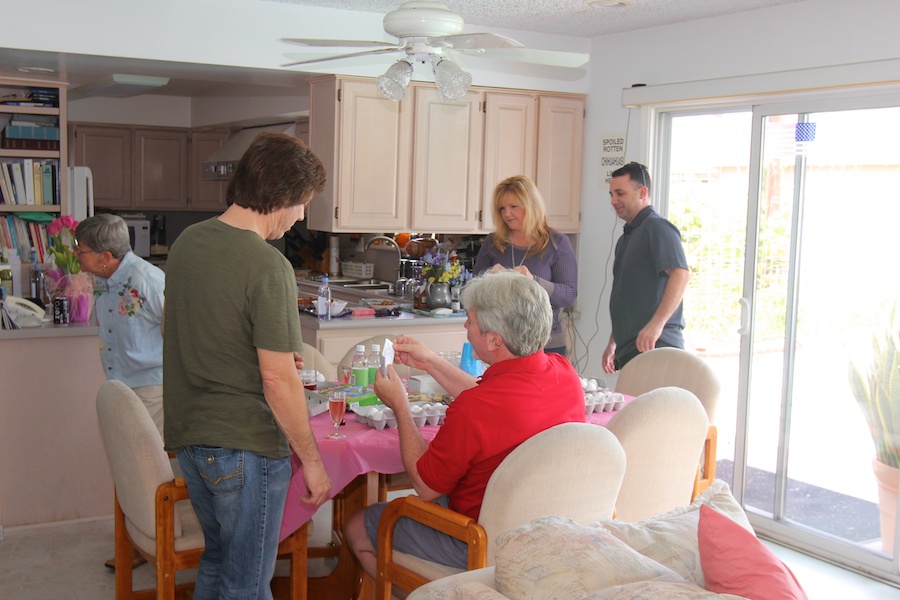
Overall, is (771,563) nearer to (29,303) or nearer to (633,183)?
(633,183)

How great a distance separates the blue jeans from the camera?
227 cm

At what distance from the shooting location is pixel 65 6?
4211 millimetres

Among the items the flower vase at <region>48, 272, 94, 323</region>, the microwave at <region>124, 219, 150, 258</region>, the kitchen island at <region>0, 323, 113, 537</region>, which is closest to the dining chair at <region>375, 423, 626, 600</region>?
the kitchen island at <region>0, 323, 113, 537</region>

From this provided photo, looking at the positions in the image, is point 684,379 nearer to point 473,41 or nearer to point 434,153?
point 473,41

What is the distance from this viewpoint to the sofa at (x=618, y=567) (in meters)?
1.61

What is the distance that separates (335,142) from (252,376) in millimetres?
2818

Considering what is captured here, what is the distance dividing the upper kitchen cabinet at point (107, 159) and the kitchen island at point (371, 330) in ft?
12.8

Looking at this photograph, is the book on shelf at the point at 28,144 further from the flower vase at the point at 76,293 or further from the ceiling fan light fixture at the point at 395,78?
the ceiling fan light fixture at the point at 395,78

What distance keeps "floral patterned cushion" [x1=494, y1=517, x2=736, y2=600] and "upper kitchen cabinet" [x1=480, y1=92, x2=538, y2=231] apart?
365 cm

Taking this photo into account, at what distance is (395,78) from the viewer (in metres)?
3.42

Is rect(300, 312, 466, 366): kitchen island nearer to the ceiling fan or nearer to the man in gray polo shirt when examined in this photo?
the man in gray polo shirt

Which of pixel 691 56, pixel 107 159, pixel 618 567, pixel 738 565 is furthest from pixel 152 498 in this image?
pixel 107 159

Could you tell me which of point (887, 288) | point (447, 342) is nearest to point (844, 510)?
point (887, 288)

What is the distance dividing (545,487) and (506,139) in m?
3.32
